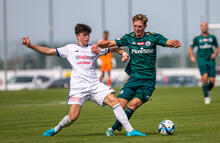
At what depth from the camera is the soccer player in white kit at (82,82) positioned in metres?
8.30

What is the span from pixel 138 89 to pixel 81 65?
1.10 metres

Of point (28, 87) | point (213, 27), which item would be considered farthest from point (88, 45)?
point (28, 87)

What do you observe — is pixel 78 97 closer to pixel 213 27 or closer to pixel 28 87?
pixel 213 27

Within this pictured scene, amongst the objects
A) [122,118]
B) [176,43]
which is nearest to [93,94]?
[122,118]

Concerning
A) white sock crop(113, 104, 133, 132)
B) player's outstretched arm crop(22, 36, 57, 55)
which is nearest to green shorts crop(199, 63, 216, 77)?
white sock crop(113, 104, 133, 132)

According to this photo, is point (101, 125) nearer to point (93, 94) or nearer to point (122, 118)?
point (93, 94)

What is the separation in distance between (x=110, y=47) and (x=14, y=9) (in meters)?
38.1

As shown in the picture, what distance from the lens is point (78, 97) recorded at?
8352 millimetres

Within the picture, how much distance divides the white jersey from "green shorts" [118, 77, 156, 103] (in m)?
0.62

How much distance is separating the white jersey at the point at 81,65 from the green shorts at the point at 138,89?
62cm

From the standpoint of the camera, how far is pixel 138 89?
8758 mm

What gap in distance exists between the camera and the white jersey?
8.39 metres

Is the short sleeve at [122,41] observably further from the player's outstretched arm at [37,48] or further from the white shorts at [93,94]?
the player's outstretched arm at [37,48]

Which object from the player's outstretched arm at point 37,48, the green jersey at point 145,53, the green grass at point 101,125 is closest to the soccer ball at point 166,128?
the green grass at point 101,125
